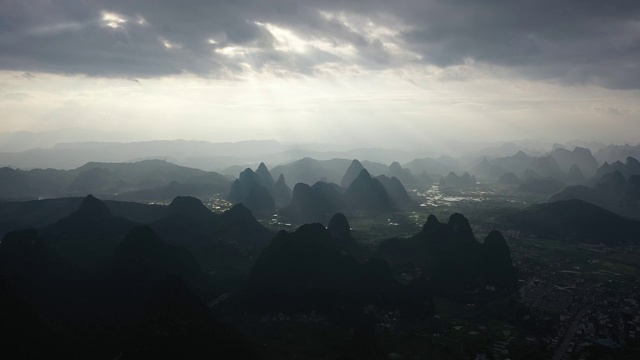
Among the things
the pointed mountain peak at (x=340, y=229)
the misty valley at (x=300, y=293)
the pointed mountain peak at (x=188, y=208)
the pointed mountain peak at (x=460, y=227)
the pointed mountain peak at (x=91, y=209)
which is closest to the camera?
the misty valley at (x=300, y=293)

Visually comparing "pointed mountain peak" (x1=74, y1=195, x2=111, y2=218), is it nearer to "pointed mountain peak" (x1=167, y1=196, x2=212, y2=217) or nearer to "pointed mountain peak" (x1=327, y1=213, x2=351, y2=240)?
"pointed mountain peak" (x1=167, y1=196, x2=212, y2=217)

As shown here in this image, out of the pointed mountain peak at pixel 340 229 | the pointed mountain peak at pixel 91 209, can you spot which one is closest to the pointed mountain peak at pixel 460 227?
the pointed mountain peak at pixel 340 229

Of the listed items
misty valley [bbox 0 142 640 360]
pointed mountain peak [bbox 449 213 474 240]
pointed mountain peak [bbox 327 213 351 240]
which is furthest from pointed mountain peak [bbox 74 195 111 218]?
pointed mountain peak [bbox 449 213 474 240]

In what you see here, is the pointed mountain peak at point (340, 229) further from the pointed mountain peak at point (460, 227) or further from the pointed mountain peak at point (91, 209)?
the pointed mountain peak at point (91, 209)

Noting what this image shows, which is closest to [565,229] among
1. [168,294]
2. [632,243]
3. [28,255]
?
[632,243]

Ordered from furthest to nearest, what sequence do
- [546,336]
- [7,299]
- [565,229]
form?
[565,229]
[546,336]
[7,299]

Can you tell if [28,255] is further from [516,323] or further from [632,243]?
[632,243]
